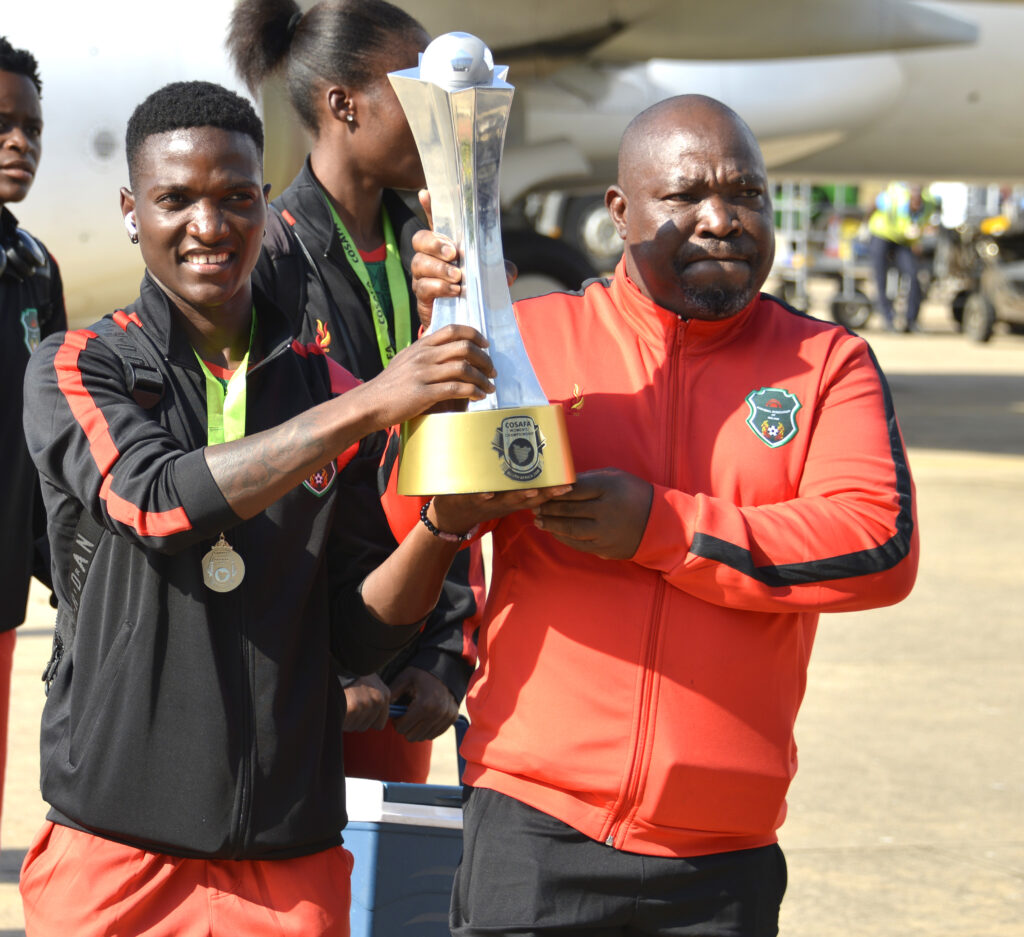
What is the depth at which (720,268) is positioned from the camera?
1.69 meters

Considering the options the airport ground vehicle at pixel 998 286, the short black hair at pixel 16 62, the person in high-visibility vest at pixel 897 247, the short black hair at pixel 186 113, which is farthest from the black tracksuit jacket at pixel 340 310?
the person in high-visibility vest at pixel 897 247

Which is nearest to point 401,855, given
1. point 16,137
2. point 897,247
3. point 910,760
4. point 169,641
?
point 169,641

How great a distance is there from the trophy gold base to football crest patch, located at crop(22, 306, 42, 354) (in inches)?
61.4

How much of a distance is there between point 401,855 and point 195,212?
1075 mm

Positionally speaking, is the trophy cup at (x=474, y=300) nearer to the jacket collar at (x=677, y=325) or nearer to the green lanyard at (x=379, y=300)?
the jacket collar at (x=677, y=325)

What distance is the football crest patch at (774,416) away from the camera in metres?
1.71

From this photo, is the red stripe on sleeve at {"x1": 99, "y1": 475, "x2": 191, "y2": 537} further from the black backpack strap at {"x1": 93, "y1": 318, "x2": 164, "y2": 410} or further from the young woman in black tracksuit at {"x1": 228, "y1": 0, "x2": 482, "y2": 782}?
the young woman in black tracksuit at {"x1": 228, "y1": 0, "x2": 482, "y2": 782}

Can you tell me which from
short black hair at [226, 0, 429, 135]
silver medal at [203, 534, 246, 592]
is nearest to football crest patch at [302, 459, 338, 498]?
silver medal at [203, 534, 246, 592]

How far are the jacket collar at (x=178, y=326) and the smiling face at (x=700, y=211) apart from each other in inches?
18.1

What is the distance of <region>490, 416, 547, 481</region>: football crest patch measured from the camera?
1530 millimetres

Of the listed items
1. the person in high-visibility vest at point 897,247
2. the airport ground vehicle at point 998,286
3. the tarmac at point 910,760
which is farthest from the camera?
the person in high-visibility vest at point 897,247

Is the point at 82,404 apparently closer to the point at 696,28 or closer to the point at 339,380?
the point at 339,380

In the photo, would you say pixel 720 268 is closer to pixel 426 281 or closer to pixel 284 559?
pixel 426 281

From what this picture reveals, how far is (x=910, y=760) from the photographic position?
429 cm
